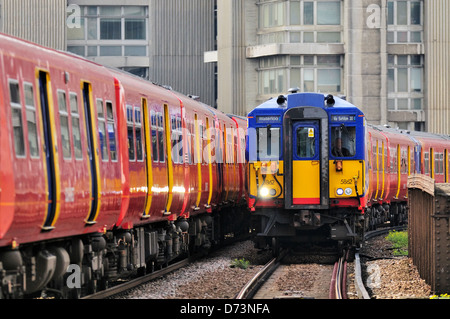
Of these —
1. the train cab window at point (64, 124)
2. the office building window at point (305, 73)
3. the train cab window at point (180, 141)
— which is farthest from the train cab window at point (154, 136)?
the office building window at point (305, 73)

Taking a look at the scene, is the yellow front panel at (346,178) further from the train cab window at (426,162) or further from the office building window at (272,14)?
the office building window at (272,14)

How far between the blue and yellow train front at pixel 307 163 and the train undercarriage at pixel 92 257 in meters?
1.82

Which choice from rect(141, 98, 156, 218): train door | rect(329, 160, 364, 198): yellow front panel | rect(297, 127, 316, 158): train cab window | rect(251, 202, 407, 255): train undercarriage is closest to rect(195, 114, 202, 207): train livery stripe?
rect(251, 202, 407, 255): train undercarriage

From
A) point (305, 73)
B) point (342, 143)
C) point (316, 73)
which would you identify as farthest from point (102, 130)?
point (316, 73)

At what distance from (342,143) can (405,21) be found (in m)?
34.9

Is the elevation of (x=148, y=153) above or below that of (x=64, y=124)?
below

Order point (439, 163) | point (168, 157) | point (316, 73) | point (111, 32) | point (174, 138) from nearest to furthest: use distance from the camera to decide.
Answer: point (168, 157), point (174, 138), point (439, 163), point (316, 73), point (111, 32)

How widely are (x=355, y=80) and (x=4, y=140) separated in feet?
144

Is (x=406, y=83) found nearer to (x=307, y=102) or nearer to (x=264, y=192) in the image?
(x=307, y=102)

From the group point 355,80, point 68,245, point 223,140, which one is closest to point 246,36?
point 355,80

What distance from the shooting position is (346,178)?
837 inches

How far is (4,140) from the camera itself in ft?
32.0
